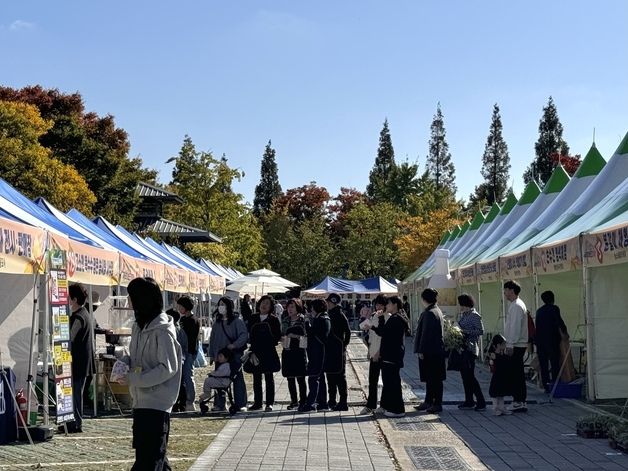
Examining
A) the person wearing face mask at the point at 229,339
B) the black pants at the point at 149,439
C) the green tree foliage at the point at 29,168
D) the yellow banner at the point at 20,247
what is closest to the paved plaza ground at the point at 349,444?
the person wearing face mask at the point at 229,339

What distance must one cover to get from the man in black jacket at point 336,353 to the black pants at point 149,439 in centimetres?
817

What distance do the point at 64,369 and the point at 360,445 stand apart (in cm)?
→ 358

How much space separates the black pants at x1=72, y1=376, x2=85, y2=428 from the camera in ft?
38.4

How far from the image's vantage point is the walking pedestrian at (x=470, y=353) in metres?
14.3

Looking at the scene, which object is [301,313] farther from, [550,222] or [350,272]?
[350,272]

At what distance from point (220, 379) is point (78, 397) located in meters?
2.97

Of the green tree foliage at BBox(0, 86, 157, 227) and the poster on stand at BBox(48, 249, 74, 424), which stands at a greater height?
the green tree foliage at BBox(0, 86, 157, 227)

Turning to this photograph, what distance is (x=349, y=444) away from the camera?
426 inches

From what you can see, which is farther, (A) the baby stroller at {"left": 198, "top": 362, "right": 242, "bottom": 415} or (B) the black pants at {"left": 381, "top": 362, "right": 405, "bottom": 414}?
(A) the baby stroller at {"left": 198, "top": 362, "right": 242, "bottom": 415}

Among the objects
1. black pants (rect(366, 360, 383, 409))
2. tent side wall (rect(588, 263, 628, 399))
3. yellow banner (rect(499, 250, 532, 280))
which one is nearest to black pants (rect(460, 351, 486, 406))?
black pants (rect(366, 360, 383, 409))

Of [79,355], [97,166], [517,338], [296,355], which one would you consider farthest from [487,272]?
[97,166]

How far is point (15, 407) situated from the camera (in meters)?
10.6

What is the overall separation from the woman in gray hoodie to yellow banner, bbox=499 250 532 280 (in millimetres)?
11422

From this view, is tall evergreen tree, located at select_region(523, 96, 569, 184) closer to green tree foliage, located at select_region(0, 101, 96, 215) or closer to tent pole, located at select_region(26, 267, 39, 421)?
green tree foliage, located at select_region(0, 101, 96, 215)
